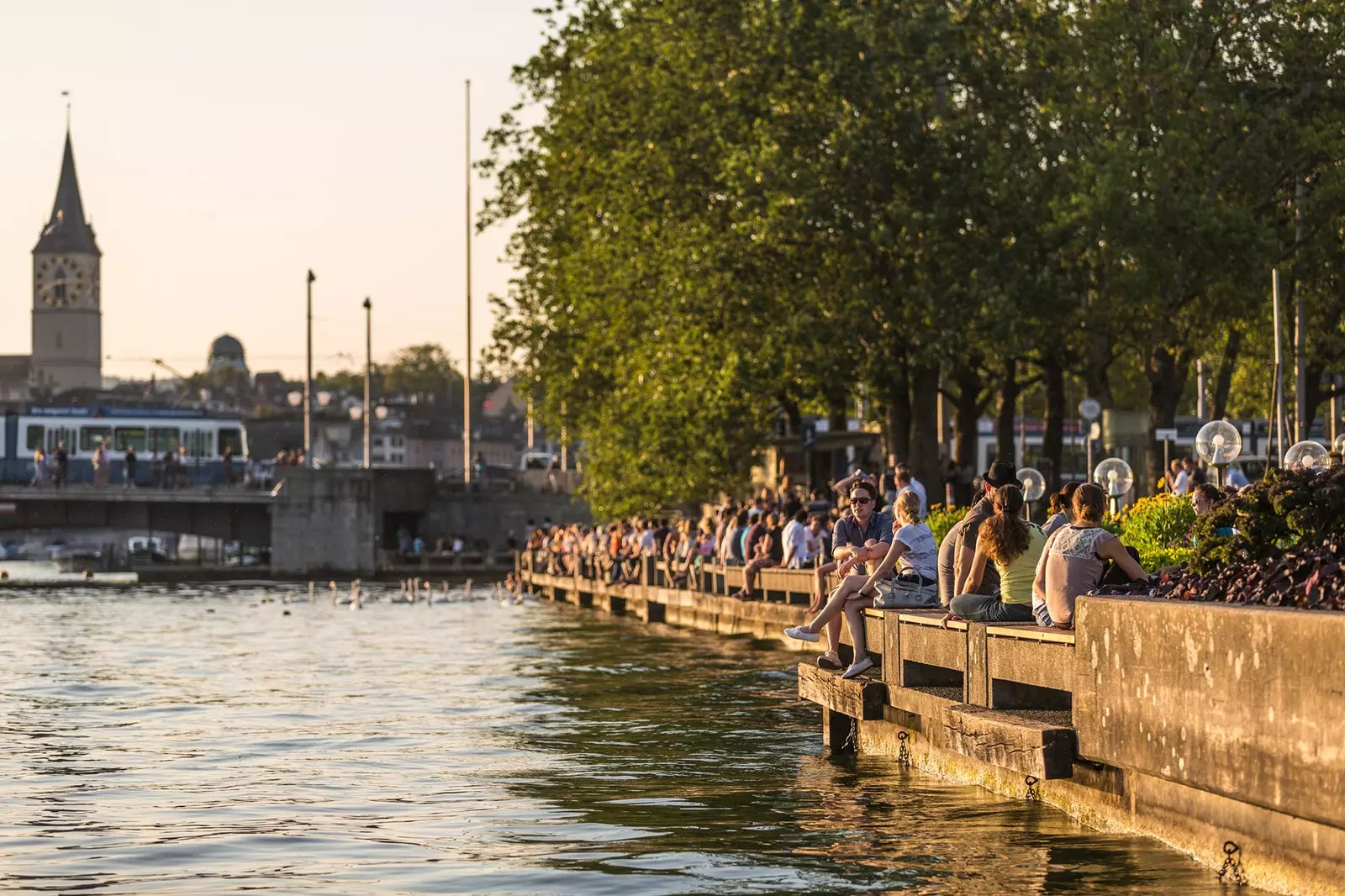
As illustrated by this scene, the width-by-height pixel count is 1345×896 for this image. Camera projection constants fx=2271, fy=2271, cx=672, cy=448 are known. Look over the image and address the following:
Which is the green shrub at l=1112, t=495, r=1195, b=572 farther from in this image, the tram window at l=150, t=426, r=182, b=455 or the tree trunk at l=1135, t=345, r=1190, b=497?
the tram window at l=150, t=426, r=182, b=455

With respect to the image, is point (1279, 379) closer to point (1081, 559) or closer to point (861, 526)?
point (861, 526)

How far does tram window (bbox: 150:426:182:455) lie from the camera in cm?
9100

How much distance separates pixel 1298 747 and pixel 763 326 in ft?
109

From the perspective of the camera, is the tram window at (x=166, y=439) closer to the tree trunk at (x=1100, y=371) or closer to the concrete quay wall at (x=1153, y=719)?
the tree trunk at (x=1100, y=371)

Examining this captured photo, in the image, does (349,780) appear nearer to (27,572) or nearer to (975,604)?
(975,604)

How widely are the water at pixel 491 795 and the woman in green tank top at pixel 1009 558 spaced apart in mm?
1263

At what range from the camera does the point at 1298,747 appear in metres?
10.2

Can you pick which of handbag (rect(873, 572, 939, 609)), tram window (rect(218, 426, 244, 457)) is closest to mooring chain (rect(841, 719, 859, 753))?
handbag (rect(873, 572, 939, 609))

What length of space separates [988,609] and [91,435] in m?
78.4

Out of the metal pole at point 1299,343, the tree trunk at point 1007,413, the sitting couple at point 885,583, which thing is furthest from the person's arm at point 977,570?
the tree trunk at point 1007,413

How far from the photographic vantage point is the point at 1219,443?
2845 cm

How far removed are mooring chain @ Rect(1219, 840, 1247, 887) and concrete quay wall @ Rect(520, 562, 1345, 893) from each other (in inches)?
0.5

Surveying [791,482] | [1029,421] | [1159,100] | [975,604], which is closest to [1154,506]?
[975,604]

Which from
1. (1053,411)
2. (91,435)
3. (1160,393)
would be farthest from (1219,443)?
(91,435)
